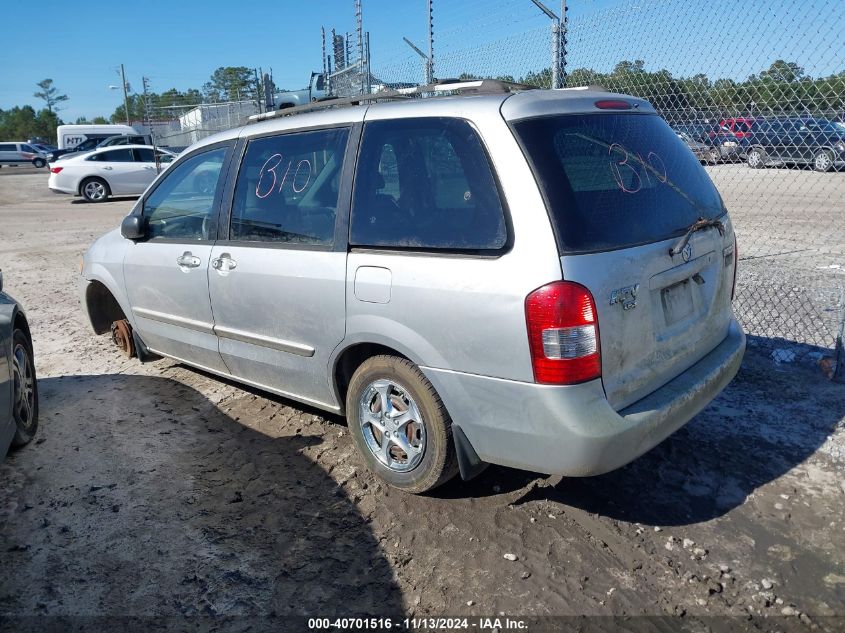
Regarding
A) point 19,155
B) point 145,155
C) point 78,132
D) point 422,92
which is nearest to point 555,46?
point 422,92

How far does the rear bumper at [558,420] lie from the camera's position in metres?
2.66

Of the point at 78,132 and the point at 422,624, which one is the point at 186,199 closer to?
the point at 422,624

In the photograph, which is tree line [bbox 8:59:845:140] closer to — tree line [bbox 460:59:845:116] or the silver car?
tree line [bbox 460:59:845:116]

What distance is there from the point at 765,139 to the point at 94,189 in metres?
18.2

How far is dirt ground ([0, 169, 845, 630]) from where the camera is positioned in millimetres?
2709

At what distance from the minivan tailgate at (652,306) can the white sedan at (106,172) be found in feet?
62.7

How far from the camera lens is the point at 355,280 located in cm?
325

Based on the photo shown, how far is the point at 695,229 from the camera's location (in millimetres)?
3152

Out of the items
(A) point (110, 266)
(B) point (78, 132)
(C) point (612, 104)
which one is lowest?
(A) point (110, 266)

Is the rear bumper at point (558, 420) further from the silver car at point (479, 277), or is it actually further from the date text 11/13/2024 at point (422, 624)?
the date text 11/13/2024 at point (422, 624)

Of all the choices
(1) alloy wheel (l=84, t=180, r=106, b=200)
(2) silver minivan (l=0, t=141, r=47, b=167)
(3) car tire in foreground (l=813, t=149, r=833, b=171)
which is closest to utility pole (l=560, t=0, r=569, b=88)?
(3) car tire in foreground (l=813, t=149, r=833, b=171)

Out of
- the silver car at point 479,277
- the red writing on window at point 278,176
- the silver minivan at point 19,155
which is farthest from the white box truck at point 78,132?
the silver car at point 479,277

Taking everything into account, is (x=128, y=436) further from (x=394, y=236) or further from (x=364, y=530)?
(x=394, y=236)

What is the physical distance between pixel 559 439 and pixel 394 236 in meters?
1.21
